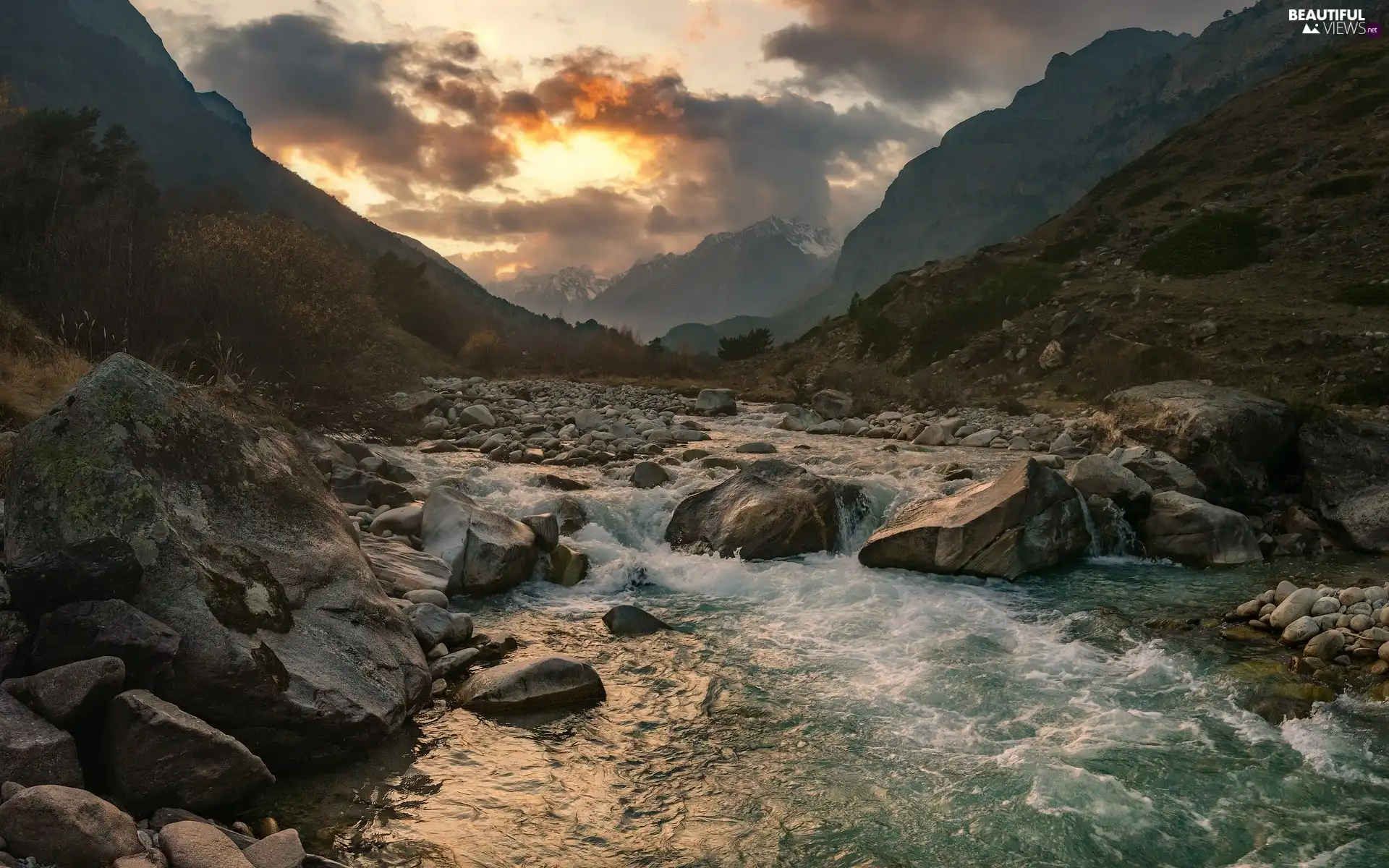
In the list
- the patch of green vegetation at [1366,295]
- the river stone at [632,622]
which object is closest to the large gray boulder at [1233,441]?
the river stone at [632,622]

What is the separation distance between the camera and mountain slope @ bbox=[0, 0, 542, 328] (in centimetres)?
9912

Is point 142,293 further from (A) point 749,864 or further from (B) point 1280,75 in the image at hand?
(B) point 1280,75

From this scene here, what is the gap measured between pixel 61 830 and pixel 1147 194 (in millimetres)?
62511

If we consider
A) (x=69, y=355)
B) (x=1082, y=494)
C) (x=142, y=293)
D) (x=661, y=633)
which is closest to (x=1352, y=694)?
(x=1082, y=494)

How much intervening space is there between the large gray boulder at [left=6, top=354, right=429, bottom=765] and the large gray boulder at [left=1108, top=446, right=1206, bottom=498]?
14.9 m

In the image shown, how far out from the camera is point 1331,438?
16.4 meters

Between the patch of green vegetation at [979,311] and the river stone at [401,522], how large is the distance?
34.3 metres

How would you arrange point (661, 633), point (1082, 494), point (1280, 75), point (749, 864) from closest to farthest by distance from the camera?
point (749, 864) → point (661, 633) → point (1082, 494) → point (1280, 75)

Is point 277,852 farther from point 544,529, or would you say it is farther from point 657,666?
point 544,529

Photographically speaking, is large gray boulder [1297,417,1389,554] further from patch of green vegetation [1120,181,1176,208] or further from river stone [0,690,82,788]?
patch of green vegetation [1120,181,1176,208]

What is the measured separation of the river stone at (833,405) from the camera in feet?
114

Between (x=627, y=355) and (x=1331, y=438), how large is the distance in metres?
50.3

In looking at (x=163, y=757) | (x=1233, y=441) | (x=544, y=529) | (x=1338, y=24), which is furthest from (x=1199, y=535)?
(x=1338, y=24)

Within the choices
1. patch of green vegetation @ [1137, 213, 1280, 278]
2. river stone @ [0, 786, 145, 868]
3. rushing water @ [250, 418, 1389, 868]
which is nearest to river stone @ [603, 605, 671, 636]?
rushing water @ [250, 418, 1389, 868]
